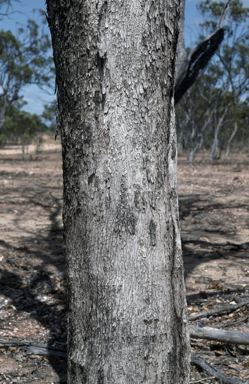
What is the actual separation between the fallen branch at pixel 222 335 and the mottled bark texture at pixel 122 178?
0.88 metres

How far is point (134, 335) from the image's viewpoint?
1350 millimetres

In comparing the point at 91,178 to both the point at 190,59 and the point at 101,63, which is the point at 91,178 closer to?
the point at 101,63

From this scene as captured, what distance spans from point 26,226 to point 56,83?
4.75 metres

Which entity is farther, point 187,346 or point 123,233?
point 187,346

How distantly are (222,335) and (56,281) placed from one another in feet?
6.57

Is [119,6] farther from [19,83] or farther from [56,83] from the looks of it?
[19,83]

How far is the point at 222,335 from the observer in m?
2.21

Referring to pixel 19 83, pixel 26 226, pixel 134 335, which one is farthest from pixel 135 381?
pixel 19 83

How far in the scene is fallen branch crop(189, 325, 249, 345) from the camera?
216 cm

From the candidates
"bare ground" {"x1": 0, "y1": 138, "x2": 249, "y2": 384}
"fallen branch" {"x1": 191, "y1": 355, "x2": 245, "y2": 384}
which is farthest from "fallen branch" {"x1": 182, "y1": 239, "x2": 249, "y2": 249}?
"fallen branch" {"x1": 191, "y1": 355, "x2": 245, "y2": 384}

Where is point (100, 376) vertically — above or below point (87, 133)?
below

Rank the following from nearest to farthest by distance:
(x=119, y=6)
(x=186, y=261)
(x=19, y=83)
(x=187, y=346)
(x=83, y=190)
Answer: (x=119, y=6) → (x=83, y=190) → (x=187, y=346) → (x=186, y=261) → (x=19, y=83)

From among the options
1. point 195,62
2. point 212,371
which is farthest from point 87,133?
point 195,62

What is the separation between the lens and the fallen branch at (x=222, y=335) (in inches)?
85.1
